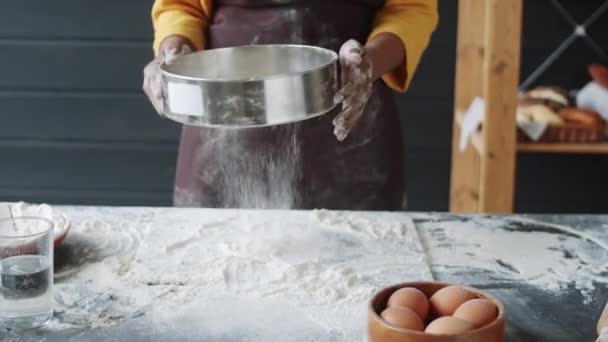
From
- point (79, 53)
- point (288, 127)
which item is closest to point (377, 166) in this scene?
point (288, 127)

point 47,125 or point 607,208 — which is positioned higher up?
point 47,125

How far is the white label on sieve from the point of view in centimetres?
108

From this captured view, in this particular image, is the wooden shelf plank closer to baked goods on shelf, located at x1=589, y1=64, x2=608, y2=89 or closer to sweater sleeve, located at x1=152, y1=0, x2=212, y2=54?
baked goods on shelf, located at x1=589, y1=64, x2=608, y2=89

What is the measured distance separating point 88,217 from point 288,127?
0.43 meters

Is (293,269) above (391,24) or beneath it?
beneath

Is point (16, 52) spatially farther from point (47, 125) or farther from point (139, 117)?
point (139, 117)

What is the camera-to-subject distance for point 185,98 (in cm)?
109

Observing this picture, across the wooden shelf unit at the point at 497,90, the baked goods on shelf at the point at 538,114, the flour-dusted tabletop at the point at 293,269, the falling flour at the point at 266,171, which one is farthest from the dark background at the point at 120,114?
the flour-dusted tabletop at the point at 293,269

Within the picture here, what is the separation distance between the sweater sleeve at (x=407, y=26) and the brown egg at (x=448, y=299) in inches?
27.6

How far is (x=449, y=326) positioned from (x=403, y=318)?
50 millimetres

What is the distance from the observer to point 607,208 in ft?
8.71

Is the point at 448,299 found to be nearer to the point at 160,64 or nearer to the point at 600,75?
the point at 160,64

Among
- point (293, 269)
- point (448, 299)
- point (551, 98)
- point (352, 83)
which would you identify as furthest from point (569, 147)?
point (448, 299)

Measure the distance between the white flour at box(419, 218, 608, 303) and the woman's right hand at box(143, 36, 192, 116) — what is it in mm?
462
